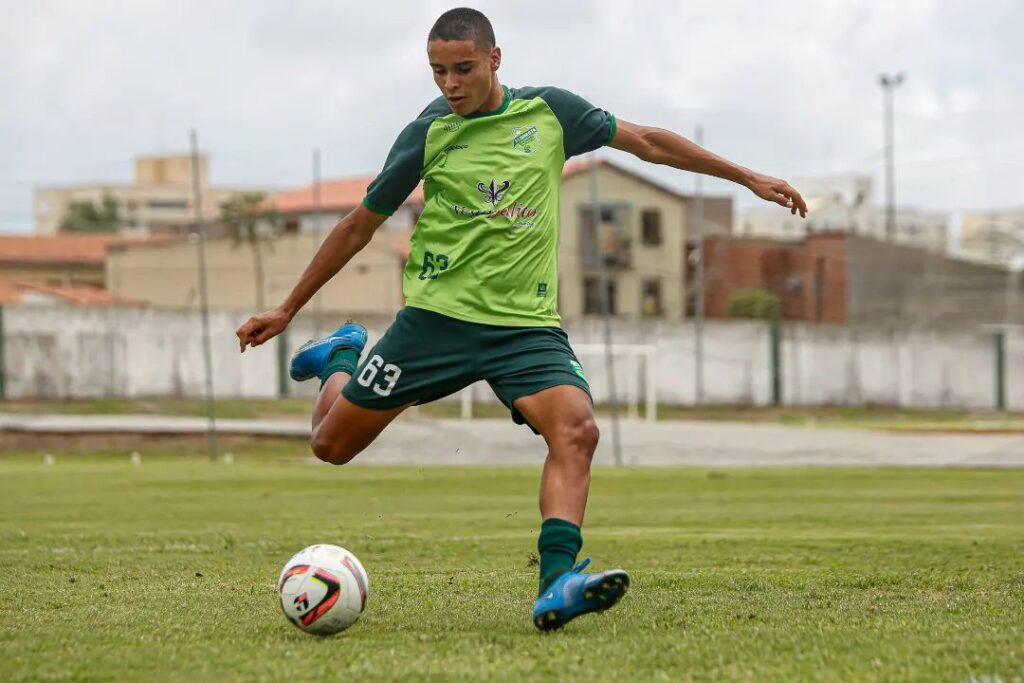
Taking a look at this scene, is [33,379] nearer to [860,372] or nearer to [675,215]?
[860,372]

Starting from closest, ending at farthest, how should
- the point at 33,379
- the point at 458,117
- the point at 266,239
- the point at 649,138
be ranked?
the point at 458,117, the point at 649,138, the point at 33,379, the point at 266,239

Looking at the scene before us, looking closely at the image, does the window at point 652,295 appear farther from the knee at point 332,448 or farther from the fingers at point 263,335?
the knee at point 332,448

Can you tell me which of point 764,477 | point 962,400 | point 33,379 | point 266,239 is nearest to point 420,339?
point 764,477

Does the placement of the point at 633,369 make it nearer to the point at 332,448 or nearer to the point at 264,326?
the point at 264,326

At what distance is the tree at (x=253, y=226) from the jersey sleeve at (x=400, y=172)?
202ft

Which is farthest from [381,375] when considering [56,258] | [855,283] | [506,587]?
[56,258]

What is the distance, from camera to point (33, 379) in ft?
152

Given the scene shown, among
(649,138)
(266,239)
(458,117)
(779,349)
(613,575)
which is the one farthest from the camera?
(266,239)

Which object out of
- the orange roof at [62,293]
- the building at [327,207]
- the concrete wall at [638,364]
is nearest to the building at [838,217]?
the concrete wall at [638,364]

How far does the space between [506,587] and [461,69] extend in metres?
3.05

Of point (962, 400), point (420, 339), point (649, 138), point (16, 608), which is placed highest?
point (649, 138)

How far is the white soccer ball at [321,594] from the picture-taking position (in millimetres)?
6602

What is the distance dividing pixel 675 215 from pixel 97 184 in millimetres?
80438

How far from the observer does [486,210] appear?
704 cm
